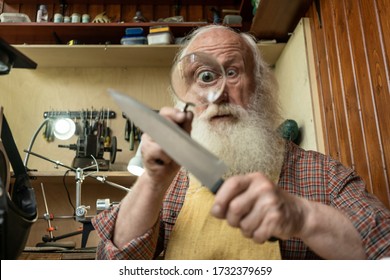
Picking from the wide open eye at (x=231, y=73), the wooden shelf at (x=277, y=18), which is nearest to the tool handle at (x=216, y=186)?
the wide open eye at (x=231, y=73)

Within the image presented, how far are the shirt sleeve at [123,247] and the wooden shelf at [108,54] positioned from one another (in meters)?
1.29

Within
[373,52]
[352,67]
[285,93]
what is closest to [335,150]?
[352,67]

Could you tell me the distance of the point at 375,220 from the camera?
30.1 inches

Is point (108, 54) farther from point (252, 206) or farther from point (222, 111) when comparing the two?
point (252, 206)

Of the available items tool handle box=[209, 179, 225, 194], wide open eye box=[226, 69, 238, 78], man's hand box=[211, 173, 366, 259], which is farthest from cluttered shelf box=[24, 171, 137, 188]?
tool handle box=[209, 179, 225, 194]

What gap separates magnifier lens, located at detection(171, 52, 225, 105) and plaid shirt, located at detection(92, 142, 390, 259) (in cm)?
32

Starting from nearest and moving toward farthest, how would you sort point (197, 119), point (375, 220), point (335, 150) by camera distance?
point (375, 220) < point (197, 119) < point (335, 150)

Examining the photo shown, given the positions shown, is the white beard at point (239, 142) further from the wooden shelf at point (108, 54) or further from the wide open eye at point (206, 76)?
the wooden shelf at point (108, 54)

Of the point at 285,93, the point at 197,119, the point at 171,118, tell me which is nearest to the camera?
the point at 171,118

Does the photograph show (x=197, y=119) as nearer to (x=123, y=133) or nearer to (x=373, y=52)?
(x=373, y=52)

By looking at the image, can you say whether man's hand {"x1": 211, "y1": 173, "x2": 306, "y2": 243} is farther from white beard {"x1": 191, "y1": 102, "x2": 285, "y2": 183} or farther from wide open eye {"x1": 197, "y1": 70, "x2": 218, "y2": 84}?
white beard {"x1": 191, "y1": 102, "x2": 285, "y2": 183}

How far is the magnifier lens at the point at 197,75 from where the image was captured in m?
0.80

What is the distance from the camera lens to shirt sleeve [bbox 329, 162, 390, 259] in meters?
0.71

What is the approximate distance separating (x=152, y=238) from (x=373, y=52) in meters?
0.88
